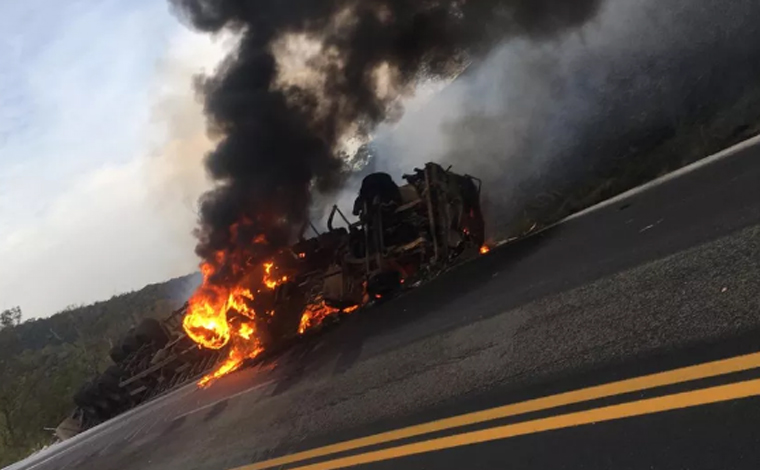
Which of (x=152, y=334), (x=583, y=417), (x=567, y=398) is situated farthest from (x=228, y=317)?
(x=583, y=417)

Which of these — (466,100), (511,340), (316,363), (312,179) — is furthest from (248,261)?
(466,100)

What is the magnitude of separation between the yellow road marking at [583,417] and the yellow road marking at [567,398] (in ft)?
0.45

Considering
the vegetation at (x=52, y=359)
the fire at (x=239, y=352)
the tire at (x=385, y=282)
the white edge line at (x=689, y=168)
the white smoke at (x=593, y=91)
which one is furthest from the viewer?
the vegetation at (x=52, y=359)

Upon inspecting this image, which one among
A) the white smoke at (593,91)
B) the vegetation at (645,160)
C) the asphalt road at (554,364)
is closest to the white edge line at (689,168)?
the asphalt road at (554,364)

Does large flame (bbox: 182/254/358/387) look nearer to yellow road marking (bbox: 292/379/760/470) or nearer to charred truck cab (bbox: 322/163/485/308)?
charred truck cab (bbox: 322/163/485/308)

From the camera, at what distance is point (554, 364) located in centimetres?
466

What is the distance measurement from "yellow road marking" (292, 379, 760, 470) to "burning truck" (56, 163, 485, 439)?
464cm

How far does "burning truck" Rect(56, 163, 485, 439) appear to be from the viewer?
31.9 feet

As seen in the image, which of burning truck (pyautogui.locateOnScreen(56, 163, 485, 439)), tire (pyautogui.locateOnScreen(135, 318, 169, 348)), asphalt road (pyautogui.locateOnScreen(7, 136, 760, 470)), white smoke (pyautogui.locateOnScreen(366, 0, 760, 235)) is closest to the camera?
asphalt road (pyautogui.locateOnScreen(7, 136, 760, 470))

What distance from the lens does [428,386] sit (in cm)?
561

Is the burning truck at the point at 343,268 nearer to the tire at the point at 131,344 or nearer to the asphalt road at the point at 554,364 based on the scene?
the asphalt road at the point at 554,364

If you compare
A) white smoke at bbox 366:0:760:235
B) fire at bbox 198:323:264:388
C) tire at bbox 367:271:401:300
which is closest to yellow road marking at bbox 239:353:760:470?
tire at bbox 367:271:401:300

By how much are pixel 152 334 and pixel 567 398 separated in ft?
41.5

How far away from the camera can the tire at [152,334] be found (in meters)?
14.9
